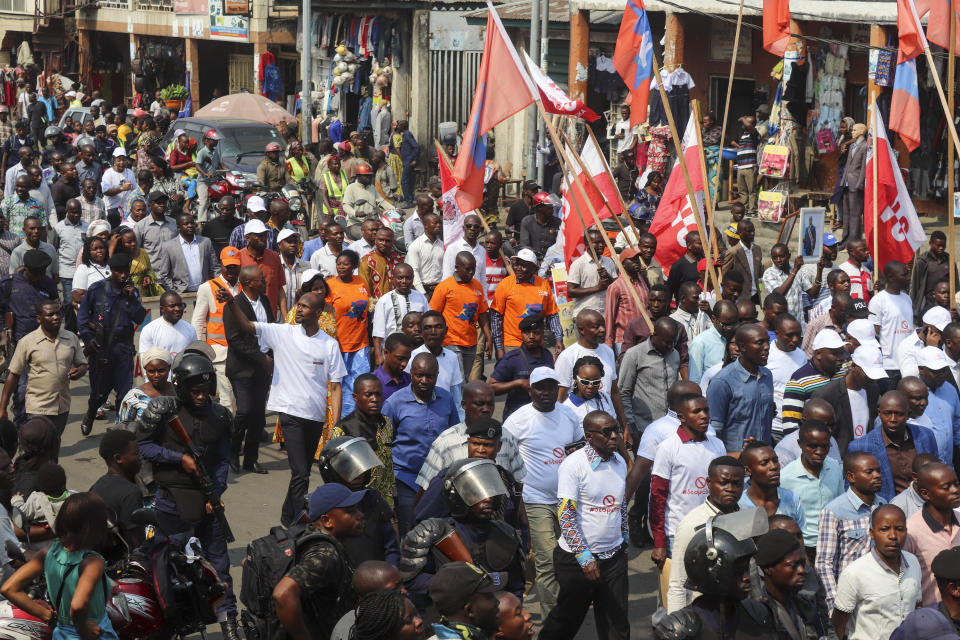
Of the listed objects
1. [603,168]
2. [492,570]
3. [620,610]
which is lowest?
[620,610]

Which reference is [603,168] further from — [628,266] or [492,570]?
[492,570]

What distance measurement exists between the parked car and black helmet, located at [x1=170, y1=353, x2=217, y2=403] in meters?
13.5

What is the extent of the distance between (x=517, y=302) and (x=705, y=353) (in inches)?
78.8

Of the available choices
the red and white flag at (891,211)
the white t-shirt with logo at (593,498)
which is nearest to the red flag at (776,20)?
the red and white flag at (891,211)

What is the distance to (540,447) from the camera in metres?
7.26

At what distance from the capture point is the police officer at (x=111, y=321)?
10.7m

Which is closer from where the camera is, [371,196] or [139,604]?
[139,604]

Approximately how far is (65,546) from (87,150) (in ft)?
43.4

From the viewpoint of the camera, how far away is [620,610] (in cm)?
675

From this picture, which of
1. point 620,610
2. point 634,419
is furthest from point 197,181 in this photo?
point 620,610

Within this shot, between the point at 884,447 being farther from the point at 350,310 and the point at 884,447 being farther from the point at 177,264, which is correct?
the point at 177,264

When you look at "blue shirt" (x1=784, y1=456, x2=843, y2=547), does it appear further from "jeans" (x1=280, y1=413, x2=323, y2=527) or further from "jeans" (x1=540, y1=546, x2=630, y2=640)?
"jeans" (x1=280, y1=413, x2=323, y2=527)

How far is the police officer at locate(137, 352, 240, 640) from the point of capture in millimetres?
6809

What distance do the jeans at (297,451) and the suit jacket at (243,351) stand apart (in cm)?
100
